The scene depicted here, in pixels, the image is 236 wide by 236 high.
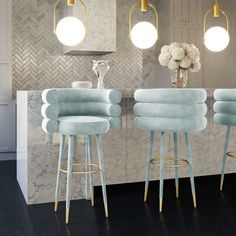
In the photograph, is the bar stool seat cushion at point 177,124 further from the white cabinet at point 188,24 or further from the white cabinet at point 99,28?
the white cabinet at point 188,24

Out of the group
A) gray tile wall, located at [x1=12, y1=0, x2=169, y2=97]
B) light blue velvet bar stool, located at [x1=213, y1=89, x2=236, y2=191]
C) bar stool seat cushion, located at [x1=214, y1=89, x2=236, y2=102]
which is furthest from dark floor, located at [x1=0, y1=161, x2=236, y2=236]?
gray tile wall, located at [x1=12, y1=0, x2=169, y2=97]

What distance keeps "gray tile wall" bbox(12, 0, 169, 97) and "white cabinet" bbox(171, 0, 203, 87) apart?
7.0 inches

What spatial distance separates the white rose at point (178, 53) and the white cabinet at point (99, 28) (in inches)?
72.7

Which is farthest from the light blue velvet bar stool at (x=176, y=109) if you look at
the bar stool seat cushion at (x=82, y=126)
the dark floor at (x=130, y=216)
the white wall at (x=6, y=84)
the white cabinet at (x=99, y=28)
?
the white wall at (x=6, y=84)

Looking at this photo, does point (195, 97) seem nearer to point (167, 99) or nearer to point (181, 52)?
point (167, 99)

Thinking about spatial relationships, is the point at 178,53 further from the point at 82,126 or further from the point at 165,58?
the point at 82,126

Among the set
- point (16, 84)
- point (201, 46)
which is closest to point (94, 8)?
point (16, 84)

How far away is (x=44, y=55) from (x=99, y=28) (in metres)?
0.92

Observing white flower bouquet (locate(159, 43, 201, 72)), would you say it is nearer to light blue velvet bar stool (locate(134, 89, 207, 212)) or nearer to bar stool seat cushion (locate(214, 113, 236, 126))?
bar stool seat cushion (locate(214, 113, 236, 126))

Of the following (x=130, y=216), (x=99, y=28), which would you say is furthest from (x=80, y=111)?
(x=99, y=28)

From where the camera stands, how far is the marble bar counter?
288 cm

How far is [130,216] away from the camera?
102 inches

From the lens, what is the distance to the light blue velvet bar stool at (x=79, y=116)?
245 centimetres

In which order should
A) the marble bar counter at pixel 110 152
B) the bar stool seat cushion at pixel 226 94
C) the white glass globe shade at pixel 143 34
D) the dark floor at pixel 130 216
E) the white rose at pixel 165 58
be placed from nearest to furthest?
1. the dark floor at pixel 130 216
2. the marble bar counter at pixel 110 152
3. the bar stool seat cushion at pixel 226 94
4. the white rose at pixel 165 58
5. the white glass globe shade at pixel 143 34
